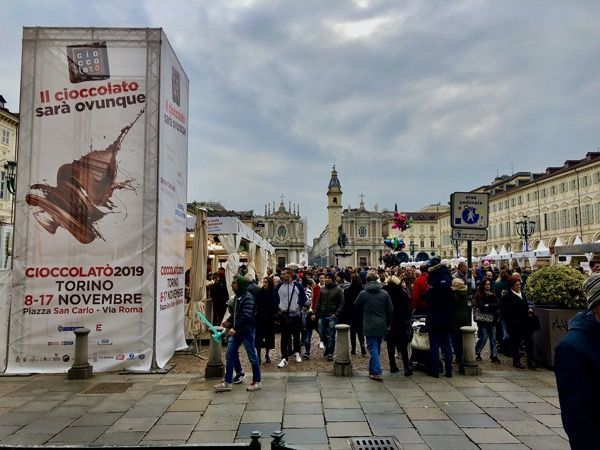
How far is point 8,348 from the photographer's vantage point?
7.81 metres

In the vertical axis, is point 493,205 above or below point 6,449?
above

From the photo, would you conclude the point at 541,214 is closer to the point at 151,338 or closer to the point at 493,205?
the point at 493,205

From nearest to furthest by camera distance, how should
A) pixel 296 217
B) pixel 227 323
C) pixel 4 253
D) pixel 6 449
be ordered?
pixel 6 449 → pixel 227 323 → pixel 4 253 → pixel 296 217

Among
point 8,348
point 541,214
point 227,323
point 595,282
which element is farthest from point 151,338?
point 541,214

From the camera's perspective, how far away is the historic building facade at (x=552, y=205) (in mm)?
41250

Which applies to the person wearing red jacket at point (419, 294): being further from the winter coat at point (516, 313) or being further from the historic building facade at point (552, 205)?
the historic building facade at point (552, 205)

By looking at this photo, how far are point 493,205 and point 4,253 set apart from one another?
5701 centimetres

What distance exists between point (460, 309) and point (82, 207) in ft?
23.4

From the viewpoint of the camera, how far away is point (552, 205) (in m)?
47.5

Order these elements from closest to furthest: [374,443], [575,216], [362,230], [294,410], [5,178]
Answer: [374,443], [294,410], [5,178], [575,216], [362,230]

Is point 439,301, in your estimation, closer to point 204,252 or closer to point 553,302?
point 553,302

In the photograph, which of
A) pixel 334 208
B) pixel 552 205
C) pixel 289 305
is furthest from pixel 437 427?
pixel 334 208

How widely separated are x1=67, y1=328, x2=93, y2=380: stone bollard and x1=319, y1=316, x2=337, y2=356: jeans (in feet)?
14.3

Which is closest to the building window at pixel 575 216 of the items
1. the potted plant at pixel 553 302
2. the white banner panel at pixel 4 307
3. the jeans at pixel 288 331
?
the potted plant at pixel 553 302
